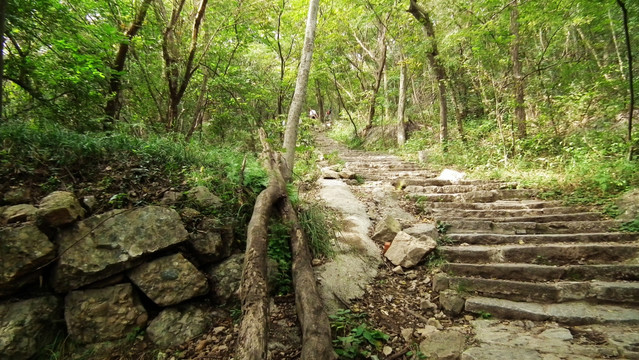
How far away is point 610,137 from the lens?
18.2 feet

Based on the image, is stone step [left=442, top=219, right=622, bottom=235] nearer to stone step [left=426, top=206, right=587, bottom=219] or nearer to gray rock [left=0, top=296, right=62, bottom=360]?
stone step [left=426, top=206, right=587, bottom=219]

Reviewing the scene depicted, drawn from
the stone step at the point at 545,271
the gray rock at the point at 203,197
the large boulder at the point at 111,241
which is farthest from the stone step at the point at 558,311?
the large boulder at the point at 111,241

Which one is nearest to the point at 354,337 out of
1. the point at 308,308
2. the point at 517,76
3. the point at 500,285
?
the point at 308,308

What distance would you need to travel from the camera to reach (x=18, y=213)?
91.3 inches

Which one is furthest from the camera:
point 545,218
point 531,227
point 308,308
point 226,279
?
point 545,218

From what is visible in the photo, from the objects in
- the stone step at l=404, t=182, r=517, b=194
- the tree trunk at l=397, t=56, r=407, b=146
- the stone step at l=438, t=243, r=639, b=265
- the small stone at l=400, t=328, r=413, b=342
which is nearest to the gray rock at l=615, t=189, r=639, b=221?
the stone step at l=438, t=243, r=639, b=265

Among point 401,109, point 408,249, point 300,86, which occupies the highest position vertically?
point 401,109

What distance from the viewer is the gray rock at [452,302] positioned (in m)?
2.78

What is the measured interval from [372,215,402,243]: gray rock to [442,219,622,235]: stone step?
85 centimetres

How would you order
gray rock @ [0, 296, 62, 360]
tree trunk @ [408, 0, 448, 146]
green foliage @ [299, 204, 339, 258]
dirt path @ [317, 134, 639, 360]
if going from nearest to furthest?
gray rock @ [0, 296, 62, 360] → dirt path @ [317, 134, 639, 360] → green foliage @ [299, 204, 339, 258] → tree trunk @ [408, 0, 448, 146]

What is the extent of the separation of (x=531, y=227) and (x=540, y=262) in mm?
878

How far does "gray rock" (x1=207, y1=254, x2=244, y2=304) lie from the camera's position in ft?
8.84

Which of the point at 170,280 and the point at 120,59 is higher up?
the point at 120,59

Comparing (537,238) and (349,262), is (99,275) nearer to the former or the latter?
(349,262)
